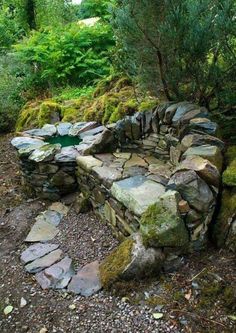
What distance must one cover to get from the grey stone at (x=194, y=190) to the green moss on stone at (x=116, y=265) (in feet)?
2.08

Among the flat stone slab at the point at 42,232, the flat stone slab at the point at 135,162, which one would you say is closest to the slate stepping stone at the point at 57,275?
the flat stone slab at the point at 42,232

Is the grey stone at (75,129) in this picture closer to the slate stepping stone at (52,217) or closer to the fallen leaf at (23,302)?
the slate stepping stone at (52,217)

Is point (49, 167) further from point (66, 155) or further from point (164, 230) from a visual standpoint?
point (164, 230)

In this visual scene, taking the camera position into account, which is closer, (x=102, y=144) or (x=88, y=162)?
(x=88, y=162)

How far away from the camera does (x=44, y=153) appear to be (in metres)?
4.78

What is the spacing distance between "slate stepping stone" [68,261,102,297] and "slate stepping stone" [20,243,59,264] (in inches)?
24.5

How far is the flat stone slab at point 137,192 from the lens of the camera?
3.17 meters

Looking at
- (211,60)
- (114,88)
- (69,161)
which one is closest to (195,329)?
(69,161)

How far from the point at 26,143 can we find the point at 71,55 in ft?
16.4

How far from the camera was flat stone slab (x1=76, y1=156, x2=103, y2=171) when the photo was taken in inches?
167

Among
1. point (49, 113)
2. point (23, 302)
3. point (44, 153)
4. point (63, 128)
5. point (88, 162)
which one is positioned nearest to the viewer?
point (23, 302)

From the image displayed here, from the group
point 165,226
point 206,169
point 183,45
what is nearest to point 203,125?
point 206,169

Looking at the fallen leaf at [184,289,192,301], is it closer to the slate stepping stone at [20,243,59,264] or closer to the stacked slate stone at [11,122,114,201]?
the slate stepping stone at [20,243,59,264]

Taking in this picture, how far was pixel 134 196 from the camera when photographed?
3295mm
